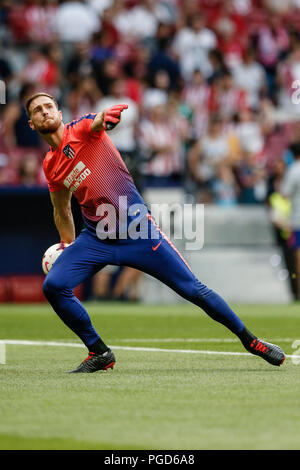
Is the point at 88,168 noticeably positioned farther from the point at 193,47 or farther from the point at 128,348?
the point at 193,47

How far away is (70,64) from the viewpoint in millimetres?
19672

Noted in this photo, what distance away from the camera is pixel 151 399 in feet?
21.1

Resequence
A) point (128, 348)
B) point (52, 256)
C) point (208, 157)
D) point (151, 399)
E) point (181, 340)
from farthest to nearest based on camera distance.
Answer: point (208, 157)
point (181, 340)
point (128, 348)
point (52, 256)
point (151, 399)

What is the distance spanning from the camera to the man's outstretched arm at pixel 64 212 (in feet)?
27.5

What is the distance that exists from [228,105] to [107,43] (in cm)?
269

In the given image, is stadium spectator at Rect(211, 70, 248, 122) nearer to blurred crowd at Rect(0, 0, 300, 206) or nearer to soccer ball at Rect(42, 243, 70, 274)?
blurred crowd at Rect(0, 0, 300, 206)

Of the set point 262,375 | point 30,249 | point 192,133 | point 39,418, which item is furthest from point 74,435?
point 192,133

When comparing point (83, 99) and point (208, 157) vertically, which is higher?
point (83, 99)

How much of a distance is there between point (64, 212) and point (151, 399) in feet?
8.02

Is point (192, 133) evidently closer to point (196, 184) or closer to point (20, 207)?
point (196, 184)

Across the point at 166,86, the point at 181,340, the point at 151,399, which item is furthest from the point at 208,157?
the point at 151,399

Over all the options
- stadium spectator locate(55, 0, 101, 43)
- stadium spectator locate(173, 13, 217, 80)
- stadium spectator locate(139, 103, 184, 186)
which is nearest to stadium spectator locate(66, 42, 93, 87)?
stadium spectator locate(55, 0, 101, 43)

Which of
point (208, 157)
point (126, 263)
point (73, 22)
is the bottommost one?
point (208, 157)

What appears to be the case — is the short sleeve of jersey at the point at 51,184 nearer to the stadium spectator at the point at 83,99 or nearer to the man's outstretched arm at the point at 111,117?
the man's outstretched arm at the point at 111,117
